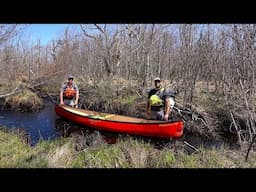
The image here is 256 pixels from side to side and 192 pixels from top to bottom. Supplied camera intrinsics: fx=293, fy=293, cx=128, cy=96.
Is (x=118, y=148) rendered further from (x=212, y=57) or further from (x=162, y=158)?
(x=212, y=57)

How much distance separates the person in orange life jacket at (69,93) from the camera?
1084 centimetres

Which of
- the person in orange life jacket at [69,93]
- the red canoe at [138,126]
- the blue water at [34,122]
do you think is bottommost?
the blue water at [34,122]

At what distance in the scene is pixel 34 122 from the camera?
1298 cm

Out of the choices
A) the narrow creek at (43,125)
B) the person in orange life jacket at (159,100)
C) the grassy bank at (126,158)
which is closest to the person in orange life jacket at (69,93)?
the narrow creek at (43,125)

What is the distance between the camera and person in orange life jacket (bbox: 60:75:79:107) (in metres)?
10.8

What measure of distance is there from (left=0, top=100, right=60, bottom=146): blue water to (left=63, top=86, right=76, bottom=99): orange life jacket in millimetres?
1477

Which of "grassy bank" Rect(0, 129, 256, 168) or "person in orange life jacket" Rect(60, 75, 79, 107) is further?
"person in orange life jacket" Rect(60, 75, 79, 107)

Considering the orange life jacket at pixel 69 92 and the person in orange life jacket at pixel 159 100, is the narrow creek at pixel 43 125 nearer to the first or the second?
the person in orange life jacket at pixel 159 100

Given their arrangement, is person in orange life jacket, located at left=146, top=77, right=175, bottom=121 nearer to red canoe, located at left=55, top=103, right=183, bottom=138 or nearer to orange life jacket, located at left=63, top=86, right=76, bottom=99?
red canoe, located at left=55, top=103, right=183, bottom=138

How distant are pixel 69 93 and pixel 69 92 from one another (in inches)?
2.9

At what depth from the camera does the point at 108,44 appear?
18.9 metres

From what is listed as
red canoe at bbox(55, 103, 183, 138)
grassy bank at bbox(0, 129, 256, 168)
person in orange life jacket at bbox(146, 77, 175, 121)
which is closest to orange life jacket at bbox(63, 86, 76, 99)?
red canoe at bbox(55, 103, 183, 138)

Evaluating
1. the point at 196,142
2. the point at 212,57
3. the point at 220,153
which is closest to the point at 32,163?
the point at 220,153
